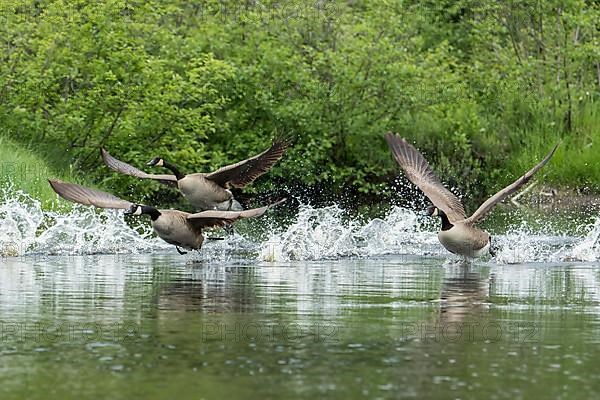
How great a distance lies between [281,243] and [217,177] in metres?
1.65

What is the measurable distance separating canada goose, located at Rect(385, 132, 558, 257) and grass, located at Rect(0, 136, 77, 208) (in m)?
5.75

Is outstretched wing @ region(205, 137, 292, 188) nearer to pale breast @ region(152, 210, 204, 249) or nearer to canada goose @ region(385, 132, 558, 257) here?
canada goose @ region(385, 132, 558, 257)

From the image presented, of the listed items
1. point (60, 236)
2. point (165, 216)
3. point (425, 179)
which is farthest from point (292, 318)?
point (60, 236)

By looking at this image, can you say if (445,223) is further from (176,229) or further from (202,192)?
(202,192)

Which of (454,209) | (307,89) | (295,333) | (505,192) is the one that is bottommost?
(295,333)

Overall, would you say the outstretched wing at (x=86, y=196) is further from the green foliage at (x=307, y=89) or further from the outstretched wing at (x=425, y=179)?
the green foliage at (x=307, y=89)

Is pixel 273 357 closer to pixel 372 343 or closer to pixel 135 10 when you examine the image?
pixel 372 343

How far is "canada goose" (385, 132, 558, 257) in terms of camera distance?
54.9 feet

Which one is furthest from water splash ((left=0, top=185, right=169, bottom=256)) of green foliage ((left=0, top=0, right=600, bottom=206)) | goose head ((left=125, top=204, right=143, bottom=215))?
green foliage ((left=0, top=0, right=600, bottom=206))

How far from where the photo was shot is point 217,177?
18.9 m

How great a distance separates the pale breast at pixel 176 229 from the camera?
16.3m

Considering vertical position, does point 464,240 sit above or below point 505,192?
below

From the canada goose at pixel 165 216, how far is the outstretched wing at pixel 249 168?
1.97 meters

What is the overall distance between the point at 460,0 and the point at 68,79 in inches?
507
